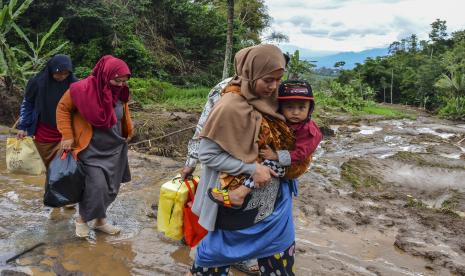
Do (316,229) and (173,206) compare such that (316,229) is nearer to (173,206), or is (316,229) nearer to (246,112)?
(173,206)

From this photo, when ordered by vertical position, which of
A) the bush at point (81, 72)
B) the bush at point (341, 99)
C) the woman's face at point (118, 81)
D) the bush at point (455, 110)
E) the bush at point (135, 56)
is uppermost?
the bush at point (135, 56)

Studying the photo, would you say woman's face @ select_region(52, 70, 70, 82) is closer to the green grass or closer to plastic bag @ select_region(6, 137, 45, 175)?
plastic bag @ select_region(6, 137, 45, 175)

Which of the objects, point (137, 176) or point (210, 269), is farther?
point (137, 176)

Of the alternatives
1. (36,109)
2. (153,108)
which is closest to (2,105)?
(153,108)

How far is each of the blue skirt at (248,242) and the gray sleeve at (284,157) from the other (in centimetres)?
26

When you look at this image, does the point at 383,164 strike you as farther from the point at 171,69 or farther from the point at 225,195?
the point at 171,69

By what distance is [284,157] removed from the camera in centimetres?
213

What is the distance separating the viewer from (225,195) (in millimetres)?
2090

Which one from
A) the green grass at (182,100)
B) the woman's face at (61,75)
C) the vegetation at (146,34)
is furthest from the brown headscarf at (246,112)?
the vegetation at (146,34)

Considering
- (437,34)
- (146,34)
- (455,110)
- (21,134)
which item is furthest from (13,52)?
(437,34)

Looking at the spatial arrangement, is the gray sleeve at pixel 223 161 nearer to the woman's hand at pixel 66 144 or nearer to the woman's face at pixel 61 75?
the woman's hand at pixel 66 144

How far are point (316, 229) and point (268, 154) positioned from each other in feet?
8.52

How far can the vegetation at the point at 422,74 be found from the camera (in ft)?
103

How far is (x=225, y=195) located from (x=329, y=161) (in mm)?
6507
